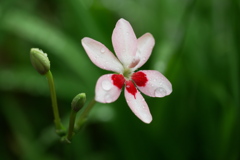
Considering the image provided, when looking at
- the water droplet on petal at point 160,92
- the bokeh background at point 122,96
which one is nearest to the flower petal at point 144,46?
the water droplet on petal at point 160,92

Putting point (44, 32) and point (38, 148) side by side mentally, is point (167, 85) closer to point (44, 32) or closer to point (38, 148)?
point (38, 148)

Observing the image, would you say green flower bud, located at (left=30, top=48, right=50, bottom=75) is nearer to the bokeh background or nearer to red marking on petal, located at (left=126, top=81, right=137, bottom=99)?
red marking on petal, located at (left=126, top=81, right=137, bottom=99)

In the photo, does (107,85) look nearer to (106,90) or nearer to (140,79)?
(106,90)

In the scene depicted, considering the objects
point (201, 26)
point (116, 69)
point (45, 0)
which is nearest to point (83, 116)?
point (116, 69)

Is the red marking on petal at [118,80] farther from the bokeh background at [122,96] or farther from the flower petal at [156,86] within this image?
the bokeh background at [122,96]

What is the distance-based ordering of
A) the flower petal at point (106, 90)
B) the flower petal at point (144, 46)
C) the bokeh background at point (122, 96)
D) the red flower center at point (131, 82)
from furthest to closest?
the bokeh background at point (122, 96) < the flower petal at point (144, 46) < the red flower center at point (131, 82) < the flower petal at point (106, 90)

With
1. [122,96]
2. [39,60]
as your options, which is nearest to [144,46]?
[39,60]
